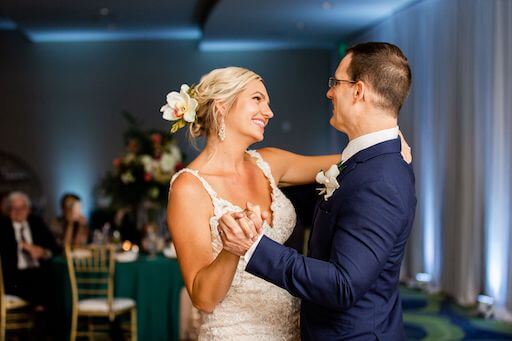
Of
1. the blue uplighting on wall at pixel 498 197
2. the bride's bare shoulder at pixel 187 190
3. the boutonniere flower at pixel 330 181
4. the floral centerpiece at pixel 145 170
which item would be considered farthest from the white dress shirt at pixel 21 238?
the boutonniere flower at pixel 330 181

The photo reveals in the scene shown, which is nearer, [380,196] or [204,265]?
[380,196]

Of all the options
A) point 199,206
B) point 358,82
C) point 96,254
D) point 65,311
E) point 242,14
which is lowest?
point 65,311

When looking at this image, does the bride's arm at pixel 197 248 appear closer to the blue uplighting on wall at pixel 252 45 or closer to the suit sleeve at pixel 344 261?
the suit sleeve at pixel 344 261

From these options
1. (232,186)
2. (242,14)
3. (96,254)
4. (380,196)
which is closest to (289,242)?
(232,186)

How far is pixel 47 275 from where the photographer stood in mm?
7180

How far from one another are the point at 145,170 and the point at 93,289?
1.25 m

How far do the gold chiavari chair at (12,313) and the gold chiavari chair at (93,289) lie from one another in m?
0.65

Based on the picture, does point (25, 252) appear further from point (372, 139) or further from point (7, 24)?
point (7, 24)

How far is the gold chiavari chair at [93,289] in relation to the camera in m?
6.39

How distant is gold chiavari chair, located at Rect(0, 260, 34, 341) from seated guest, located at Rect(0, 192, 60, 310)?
Result: 83 millimetres

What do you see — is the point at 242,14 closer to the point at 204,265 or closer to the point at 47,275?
the point at 47,275

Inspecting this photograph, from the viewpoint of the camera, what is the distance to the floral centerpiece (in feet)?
23.7

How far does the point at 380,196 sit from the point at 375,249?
6.3 inches

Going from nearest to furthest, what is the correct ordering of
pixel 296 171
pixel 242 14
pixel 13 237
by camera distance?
pixel 296 171 < pixel 13 237 < pixel 242 14
